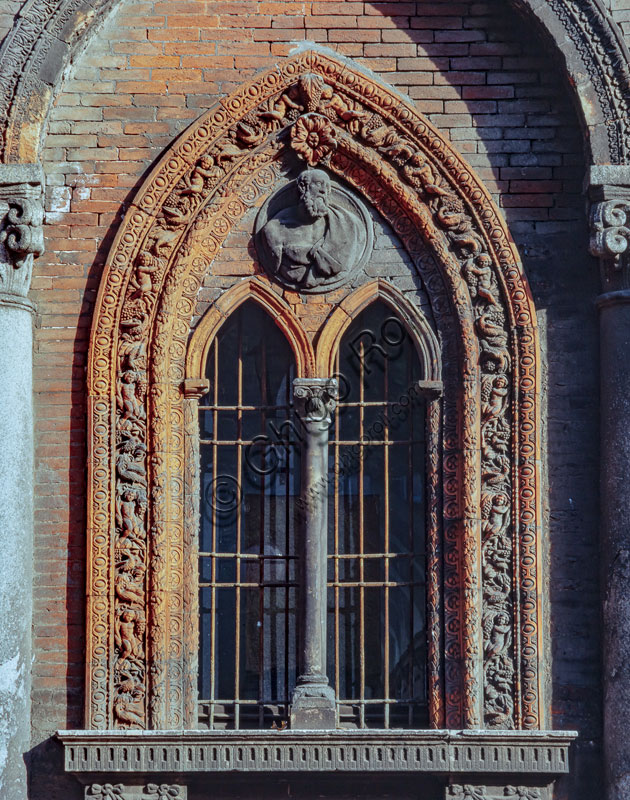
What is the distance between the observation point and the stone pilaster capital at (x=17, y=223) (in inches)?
315

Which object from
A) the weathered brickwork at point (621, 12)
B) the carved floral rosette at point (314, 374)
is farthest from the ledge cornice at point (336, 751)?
the weathered brickwork at point (621, 12)

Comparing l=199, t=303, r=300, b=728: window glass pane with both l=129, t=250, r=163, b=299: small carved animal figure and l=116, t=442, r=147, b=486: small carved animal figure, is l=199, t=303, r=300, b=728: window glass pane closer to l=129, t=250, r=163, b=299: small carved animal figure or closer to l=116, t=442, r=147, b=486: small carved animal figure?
l=116, t=442, r=147, b=486: small carved animal figure

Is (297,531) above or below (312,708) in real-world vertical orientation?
above

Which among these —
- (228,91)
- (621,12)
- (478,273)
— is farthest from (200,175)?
(621,12)

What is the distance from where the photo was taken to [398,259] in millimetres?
8391

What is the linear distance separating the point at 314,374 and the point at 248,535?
1147 millimetres

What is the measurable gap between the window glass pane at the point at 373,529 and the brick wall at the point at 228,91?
0.87 meters

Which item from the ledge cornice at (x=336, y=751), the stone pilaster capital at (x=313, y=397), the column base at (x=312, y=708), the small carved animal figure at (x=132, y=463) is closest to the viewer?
the ledge cornice at (x=336, y=751)

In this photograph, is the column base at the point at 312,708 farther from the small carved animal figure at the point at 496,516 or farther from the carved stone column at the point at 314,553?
the small carved animal figure at the point at 496,516

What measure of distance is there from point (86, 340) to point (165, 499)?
1079 mm

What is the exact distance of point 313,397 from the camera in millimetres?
8219

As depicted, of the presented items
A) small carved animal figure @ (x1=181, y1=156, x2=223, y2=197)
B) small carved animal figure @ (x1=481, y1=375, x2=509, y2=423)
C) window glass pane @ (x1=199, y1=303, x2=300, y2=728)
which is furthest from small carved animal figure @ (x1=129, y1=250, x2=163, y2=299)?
small carved animal figure @ (x1=481, y1=375, x2=509, y2=423)

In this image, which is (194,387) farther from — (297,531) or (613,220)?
(613,220)

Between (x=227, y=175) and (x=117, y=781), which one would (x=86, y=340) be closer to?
(x=227, y=175)
